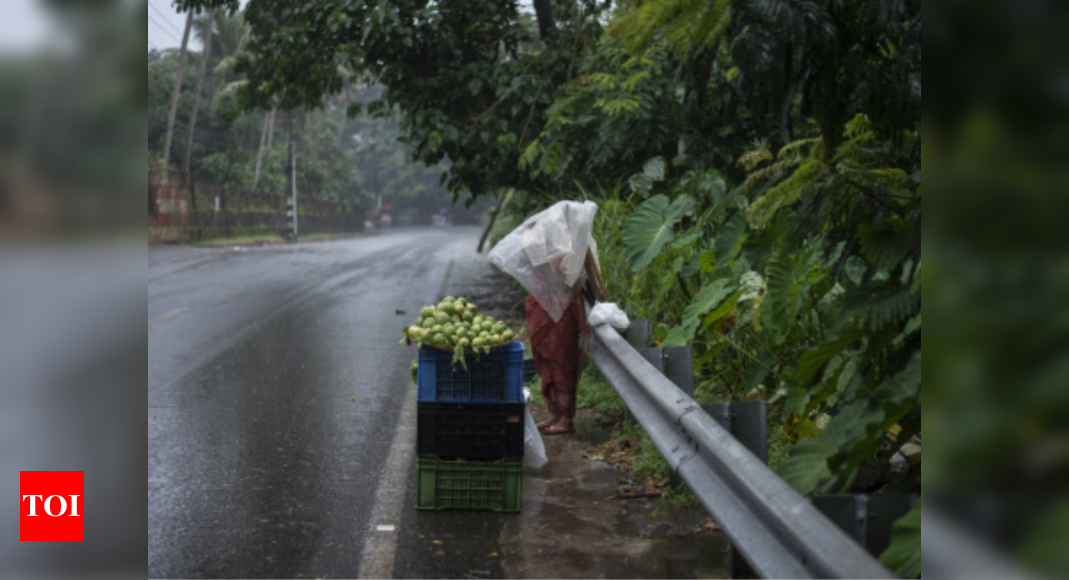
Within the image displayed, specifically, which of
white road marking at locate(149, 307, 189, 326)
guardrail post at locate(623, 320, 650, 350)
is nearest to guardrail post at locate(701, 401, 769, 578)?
guardrail post at locate(623, 320, 650, 350)

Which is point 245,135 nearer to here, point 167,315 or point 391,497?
point 167,315

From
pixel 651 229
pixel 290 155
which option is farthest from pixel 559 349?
pixel 290 155

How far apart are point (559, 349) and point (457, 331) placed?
6.12 feet

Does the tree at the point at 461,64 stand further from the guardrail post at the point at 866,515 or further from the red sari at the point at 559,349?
the guardrail post at the point at 866,515

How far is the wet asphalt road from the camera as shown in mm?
4750

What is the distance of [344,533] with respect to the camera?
16.3 ft

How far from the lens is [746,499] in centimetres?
340

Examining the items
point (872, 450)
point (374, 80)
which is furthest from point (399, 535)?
point (374, 80)

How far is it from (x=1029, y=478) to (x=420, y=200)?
336 feet

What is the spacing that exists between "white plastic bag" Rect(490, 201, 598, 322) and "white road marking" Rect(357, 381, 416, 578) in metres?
1.43

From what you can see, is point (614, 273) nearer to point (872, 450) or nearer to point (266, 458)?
point (266, 458)

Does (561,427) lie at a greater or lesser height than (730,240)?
lesser

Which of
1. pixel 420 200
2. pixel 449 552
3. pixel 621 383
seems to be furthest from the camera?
pixel 420 200

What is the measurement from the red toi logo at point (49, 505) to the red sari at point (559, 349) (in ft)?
18.5
